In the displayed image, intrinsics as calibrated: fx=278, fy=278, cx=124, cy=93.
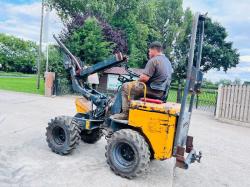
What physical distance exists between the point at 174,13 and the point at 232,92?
29985 millimetres

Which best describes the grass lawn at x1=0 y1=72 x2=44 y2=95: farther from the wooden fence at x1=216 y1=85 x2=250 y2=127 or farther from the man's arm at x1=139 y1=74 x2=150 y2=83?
the man's arm at x1=139 y1=74 x2=150 y2=83

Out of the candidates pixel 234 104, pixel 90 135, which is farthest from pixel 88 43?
pixel 90 135

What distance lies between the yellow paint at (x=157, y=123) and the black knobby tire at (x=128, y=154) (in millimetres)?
150

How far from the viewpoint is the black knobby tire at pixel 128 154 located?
4.38 metres

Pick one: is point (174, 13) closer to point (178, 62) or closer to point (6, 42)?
point (178, 62)

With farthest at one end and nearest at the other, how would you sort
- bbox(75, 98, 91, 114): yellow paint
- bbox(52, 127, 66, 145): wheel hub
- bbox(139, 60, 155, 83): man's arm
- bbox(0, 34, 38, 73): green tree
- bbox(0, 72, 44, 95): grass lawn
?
bbox(0, 34, 38, 73): green tree < bbox(0, 72, 44, 95): grass lawn < bbox(75, 98, 91, 114): yellow paint < bbox(52, 127, 66, 145): wheel hub < bbox(139, 60, 155, 83): man's arm

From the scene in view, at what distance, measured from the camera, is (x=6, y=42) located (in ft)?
226

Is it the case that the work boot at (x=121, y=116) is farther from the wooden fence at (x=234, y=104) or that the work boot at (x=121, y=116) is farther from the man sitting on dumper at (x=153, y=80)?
the wooden fence at (x=234, y=104)

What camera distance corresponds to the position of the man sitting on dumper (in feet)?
15.1

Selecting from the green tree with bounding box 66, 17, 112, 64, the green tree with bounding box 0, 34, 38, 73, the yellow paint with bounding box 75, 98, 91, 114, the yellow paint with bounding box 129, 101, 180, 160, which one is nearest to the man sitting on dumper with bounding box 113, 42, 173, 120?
the yellow paint with bounding box 129, 101, 180, 160

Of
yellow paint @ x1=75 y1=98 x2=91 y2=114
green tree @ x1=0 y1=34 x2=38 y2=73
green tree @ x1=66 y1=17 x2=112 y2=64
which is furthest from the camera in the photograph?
green tree @ x1=0 y1=34 x2=38 y2=73

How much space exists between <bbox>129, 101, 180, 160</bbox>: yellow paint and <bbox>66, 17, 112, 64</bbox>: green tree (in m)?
13.2

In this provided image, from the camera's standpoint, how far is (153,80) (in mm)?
4699

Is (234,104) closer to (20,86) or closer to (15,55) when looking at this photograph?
(20,86)
